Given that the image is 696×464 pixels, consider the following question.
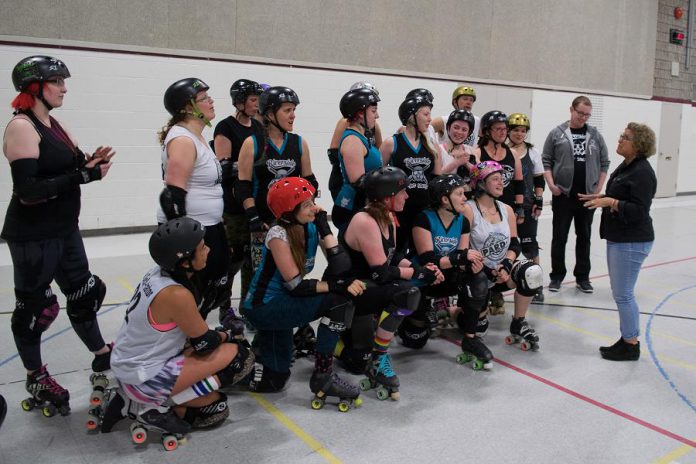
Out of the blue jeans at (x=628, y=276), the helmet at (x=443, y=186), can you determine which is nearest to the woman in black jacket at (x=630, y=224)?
the blue jeans at (x=628, y=276)

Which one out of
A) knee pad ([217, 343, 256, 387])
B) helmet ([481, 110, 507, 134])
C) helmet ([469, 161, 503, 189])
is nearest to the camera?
knee pad ([217, 343, 256, 387])

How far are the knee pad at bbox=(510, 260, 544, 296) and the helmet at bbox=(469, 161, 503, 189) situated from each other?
595 millimetres

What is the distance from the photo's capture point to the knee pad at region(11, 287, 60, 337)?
2721 millimetres

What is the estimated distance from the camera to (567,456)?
2500mm

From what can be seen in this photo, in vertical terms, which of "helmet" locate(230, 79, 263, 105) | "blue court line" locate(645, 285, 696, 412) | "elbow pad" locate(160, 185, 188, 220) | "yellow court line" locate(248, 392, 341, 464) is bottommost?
"yellow court line" locate(248, 392, 341, 464)

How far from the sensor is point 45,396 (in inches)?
110

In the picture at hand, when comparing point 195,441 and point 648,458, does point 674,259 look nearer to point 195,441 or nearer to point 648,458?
point 648,458

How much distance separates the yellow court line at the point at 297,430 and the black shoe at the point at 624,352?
205 centimetres

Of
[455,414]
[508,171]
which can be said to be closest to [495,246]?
[508,171]

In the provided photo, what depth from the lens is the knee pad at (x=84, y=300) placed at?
293 cm

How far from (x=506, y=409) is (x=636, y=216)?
1.45 meters

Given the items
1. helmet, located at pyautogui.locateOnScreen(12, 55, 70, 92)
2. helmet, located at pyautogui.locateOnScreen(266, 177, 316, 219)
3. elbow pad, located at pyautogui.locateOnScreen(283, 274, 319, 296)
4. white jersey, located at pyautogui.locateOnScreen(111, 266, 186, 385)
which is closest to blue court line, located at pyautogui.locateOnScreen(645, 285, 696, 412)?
elbow pad, located at pyautogui.locateOnScreen(283, 274, 319, 296)

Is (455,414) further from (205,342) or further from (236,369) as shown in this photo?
(205,342)

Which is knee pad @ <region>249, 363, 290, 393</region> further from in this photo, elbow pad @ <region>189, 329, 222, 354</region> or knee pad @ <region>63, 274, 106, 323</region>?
knee pad @ <region>63, 274, 106, 323</region>
